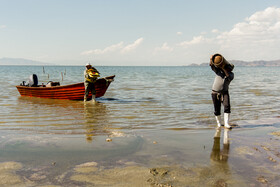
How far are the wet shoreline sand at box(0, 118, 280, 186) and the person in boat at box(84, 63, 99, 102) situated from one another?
23.5ft

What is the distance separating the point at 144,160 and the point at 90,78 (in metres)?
9.38

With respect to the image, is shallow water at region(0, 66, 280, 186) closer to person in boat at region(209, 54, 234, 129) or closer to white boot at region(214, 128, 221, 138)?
white boot at region(214, 128, 221, 138)

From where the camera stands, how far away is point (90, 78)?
1291cm

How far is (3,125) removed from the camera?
7.46m

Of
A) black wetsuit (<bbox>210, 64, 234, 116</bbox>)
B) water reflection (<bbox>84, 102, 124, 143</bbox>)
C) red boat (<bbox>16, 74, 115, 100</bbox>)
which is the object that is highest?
black wetsuit (<bbox>210, 64, 234, 116</bbox>)

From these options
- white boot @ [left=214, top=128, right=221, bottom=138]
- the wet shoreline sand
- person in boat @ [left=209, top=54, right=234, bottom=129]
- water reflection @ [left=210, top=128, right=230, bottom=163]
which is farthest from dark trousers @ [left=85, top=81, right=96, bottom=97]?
water reflection @ [left=210, top=128, right=230, bottom=163]

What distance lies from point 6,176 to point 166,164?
2.29m

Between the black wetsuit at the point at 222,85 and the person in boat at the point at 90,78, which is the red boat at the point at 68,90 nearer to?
the person in boat at the point at 90,78

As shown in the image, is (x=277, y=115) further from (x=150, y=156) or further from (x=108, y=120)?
(x=150, y=156)

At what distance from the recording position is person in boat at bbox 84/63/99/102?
12.7 meters

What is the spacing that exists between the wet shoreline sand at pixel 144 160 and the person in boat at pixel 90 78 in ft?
23.5

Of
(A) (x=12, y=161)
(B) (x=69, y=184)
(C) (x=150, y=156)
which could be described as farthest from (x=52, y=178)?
(C) (x=150, y=156)

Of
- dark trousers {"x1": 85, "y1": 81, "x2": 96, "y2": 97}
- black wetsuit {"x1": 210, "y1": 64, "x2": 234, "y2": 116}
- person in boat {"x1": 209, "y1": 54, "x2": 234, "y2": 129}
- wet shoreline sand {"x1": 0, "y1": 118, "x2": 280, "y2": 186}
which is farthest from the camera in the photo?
dark trousers {"x1": 85, "y1": 81, "x2": 96, "y2": 97}

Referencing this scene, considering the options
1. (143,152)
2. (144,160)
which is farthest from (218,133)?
(144,160)
